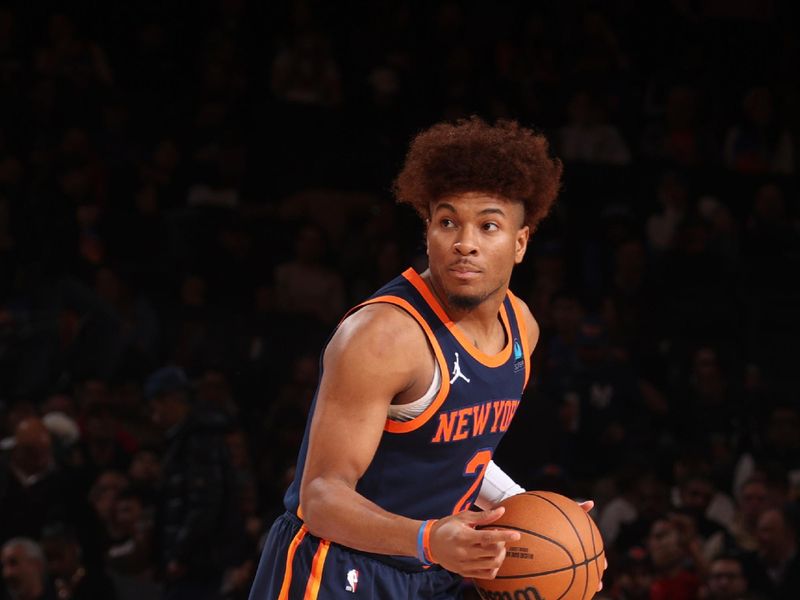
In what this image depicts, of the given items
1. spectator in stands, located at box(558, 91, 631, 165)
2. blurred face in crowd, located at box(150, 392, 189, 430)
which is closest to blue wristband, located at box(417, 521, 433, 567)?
blurred face in crowd, located at box(150, 392, 189, 430)

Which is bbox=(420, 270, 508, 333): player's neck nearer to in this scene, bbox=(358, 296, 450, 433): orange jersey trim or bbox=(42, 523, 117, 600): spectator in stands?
bbox=(358, 296, 450, 433): orange jersey trim

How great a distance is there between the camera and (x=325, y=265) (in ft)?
27.6

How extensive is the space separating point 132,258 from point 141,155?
86cm

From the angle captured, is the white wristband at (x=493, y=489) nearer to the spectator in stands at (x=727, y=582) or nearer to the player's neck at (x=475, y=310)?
the player's neck at (x=475, y=310)

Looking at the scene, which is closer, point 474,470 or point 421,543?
point 421,543

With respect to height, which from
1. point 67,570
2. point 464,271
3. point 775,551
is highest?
point 464,271

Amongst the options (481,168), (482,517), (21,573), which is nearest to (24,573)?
(21,573)

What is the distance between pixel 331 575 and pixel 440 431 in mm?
450

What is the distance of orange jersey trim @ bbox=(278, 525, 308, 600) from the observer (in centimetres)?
330

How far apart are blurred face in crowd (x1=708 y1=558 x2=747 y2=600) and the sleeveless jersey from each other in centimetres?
310

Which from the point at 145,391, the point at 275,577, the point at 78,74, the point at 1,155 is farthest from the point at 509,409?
the point at 78,74

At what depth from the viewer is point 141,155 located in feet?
28.7

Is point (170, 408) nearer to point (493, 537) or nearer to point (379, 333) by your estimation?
point (379, 333)

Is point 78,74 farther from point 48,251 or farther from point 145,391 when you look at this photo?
point 145,391
